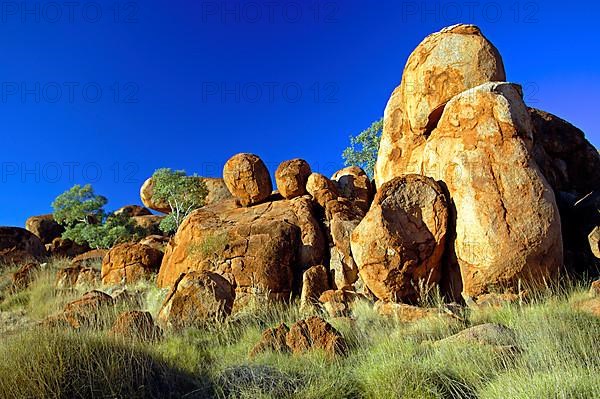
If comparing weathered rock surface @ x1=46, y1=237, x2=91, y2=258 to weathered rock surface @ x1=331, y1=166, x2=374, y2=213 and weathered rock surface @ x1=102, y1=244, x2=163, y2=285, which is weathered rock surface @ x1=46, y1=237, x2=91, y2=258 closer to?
weathered rock surface @ x1=102, y1=244, x2=163, y2=285

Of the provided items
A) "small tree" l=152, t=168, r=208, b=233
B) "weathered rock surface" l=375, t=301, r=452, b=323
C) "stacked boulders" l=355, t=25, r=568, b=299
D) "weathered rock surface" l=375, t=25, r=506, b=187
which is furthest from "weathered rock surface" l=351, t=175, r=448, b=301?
"small tree" l=152, t=168, r=208, b=233

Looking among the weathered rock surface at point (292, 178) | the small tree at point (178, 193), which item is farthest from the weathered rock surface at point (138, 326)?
the small tree at point (178, 193)

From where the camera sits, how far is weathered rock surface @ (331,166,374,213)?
15555 millimetres

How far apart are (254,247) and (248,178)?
9.84 ft

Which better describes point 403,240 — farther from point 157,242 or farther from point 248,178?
point 157,242

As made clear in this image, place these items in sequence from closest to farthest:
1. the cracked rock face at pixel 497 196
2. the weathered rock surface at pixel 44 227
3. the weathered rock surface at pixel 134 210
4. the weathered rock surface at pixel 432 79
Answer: the cracked rock face at pixel 497 196 → the weathered rock surface at pixel 432 79 → the weathered rock surface at pixel 44 227 → the weathered rock surface at pixel 134 210

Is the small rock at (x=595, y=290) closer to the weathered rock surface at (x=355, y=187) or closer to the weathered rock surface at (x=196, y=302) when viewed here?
the weathered rock surface at (x=196, y=302)

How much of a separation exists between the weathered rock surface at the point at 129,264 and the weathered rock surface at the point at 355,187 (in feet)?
23.4

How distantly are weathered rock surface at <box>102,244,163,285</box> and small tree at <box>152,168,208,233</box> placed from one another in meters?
9.68

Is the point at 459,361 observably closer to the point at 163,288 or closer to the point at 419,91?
the point at 419,91

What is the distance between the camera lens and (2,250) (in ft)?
71.4

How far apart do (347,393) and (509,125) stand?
7448 mm

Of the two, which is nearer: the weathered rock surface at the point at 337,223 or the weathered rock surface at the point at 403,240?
the weathered rock surface at the point at 403,240

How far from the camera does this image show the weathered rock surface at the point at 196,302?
9248 mm
